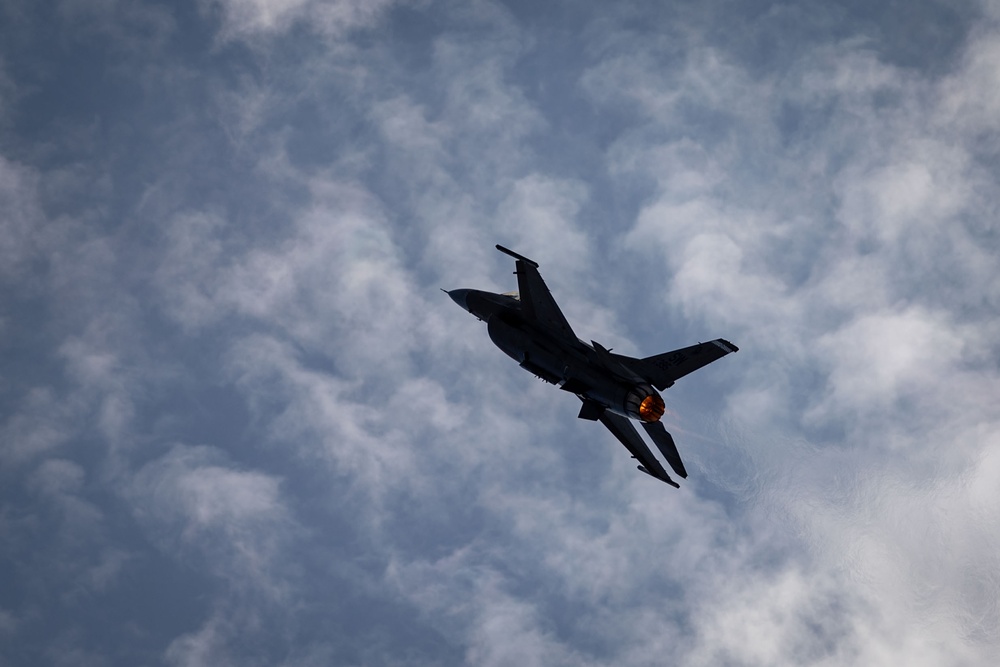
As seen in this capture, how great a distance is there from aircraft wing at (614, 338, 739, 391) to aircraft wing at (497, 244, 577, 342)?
3644 mm

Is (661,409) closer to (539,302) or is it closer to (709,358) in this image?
(709,358)

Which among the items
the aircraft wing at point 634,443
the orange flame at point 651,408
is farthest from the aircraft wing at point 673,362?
the aircraft wing at point 634,443

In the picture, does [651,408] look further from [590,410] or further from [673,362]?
[590,410]

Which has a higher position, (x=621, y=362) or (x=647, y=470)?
(x=621, y=362)

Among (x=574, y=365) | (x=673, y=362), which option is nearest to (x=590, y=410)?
(x=574, y=365)

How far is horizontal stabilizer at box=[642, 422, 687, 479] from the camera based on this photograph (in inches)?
1565

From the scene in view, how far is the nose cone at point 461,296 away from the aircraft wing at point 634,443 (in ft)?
35.4

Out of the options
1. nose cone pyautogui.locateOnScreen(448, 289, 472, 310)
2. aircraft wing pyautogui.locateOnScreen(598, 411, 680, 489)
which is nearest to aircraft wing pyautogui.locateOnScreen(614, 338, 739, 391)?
aircraft wing pyautogui.locateOnScreen(598, 411, 680, 489)

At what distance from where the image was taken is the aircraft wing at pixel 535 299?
40906mm

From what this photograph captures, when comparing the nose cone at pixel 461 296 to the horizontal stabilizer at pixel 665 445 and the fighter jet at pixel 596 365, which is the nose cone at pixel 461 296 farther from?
the horizontal stabilizer at pixel 665 445

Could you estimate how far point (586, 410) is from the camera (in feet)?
137

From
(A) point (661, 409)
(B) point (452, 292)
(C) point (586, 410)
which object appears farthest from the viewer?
(B) point (452, 292)

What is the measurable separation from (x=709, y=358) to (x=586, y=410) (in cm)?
725

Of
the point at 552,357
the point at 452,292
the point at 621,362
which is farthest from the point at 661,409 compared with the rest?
the point at 452,292
